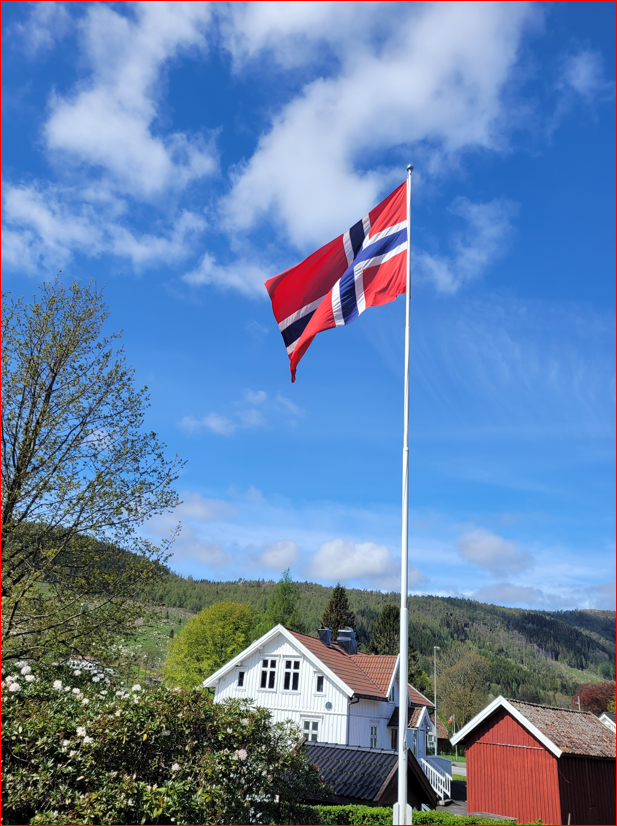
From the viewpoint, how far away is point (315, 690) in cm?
3177

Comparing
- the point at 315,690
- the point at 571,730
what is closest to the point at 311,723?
the point at 315,690

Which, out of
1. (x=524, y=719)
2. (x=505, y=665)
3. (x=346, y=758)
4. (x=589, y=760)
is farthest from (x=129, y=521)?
(x=505, y=665)

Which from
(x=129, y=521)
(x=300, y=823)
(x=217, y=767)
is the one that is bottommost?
(x=300, y=823)

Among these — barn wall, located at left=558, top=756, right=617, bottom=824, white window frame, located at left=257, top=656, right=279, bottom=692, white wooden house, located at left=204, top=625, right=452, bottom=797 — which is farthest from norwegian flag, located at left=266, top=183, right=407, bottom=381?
white window frame, located at left=257, top=656, right=279, bottom=692

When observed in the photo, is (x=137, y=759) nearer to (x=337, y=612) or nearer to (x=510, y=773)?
(x=510, y=773)

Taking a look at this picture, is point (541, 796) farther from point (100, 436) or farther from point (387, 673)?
point (100, 436)

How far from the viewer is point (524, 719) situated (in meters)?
21.8

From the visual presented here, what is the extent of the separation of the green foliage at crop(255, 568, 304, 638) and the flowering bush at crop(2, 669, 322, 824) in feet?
187

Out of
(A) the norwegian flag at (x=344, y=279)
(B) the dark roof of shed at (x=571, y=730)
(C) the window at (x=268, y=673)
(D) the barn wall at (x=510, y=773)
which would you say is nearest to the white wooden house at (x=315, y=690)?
(C) the window at (x=268, y=673)

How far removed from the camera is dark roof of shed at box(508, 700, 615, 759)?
21266mm

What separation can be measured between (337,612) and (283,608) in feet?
24.6

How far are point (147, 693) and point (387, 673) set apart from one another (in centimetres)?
3043

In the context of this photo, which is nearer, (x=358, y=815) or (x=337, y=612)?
(x=358, y=815)

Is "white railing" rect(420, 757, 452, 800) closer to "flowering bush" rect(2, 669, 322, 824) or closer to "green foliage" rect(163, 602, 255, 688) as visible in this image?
"green foliage" rect(163, 602, 255, 688)
